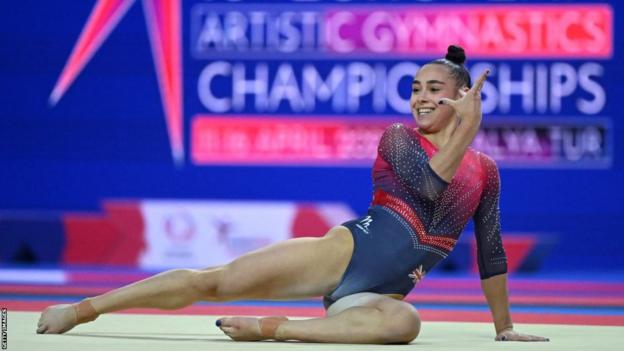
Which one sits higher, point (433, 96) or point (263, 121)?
point (433, 96)

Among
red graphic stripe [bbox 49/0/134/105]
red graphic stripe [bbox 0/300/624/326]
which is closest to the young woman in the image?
red graphic stripe [bbox 0/300/624/326]

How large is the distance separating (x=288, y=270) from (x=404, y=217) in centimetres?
40

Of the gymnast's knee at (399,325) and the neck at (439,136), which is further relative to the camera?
the neck at (439,136)

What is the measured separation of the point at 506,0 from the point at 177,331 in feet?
14.3

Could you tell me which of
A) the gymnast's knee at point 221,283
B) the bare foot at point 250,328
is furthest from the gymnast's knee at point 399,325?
the gymnast's knee at point 221,283

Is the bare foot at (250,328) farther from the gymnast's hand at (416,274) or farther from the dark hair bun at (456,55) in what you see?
the dark hair bun at (456,55)

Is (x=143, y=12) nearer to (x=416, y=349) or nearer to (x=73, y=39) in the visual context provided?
(x=73, y=39)

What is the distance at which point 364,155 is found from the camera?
7.30 metres

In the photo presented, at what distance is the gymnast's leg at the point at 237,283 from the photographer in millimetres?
3303

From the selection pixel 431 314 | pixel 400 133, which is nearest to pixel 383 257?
pixel 400 133

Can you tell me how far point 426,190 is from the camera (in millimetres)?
3295

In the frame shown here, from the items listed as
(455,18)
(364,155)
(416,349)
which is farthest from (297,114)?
(416,349)

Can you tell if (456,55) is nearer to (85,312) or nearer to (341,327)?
(341,327)

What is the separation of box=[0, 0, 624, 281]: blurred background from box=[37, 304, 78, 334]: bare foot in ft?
12.0
